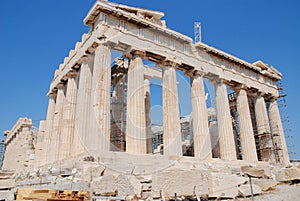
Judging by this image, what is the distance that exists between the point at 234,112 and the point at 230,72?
27.0 ft

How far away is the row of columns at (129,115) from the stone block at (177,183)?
21.3 feet

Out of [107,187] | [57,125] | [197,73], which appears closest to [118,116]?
[57,125]

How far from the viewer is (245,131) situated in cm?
2492

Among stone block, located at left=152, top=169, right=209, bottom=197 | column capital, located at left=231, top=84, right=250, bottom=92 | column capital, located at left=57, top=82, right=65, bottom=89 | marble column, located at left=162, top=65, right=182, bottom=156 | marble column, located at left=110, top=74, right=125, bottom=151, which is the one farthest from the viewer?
column capital, located at left=231, top=84, right=250, bottom=92

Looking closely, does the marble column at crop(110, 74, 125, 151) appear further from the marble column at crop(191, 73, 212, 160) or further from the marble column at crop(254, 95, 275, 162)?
the marble column at crop(254, 95, 275, 162)

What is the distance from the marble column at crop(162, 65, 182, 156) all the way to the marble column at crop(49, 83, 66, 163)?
847 centimetres

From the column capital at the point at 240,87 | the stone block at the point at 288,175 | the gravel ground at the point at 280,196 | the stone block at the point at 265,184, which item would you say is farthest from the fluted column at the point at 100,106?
the column capital at the point at 240,87

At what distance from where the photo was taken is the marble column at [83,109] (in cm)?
1744

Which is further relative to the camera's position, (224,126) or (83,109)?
(224,126)

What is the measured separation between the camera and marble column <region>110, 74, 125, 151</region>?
22.6 metres

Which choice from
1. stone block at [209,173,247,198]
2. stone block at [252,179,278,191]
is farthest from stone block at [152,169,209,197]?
stone block at [252,179,278,191]

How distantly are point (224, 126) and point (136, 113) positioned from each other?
9163 millimetres

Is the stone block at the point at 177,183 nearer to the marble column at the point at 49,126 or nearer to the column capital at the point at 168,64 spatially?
the column capital at the point at 168,64

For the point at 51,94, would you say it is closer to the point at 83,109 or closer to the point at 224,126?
the point at 83,109
